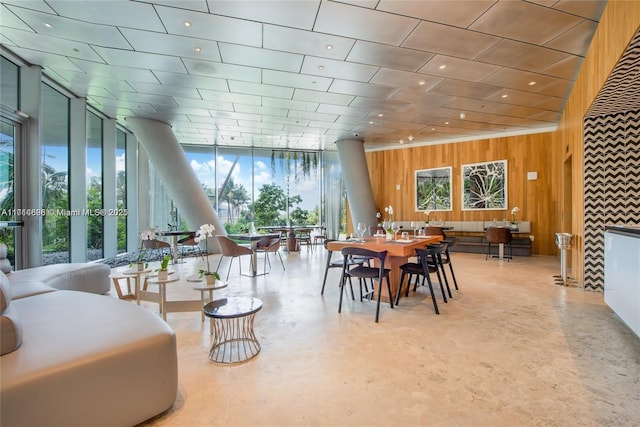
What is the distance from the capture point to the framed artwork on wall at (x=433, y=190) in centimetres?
987

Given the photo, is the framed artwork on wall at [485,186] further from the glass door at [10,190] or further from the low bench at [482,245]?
the glass door at [10,190]

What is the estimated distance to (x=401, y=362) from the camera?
248 centimetres

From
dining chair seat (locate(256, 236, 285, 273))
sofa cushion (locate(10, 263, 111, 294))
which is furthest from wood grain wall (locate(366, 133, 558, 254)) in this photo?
sofa cushion (locate(10, 263, 111, 294))

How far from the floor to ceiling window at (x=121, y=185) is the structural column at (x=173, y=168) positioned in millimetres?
975

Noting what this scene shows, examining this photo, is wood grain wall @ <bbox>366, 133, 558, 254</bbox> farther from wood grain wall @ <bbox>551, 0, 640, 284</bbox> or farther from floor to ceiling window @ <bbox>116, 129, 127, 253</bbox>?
floor to ceiling window @ <bbox>116, 129, 127, 253</bbox>

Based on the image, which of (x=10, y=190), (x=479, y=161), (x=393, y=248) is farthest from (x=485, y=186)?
(x=10, y=190)

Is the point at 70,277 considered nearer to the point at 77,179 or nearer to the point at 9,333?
the point at 9,333

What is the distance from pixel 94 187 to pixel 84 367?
23.9 feet

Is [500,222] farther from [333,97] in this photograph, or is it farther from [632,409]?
[632,409]

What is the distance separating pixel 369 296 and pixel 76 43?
18.2 ft

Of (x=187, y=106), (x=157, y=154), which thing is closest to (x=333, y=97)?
(x=187, y=106)

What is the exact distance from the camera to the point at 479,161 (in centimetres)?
938

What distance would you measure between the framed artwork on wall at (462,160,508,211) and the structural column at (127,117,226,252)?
7.80 metres

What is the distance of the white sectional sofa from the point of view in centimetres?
141
